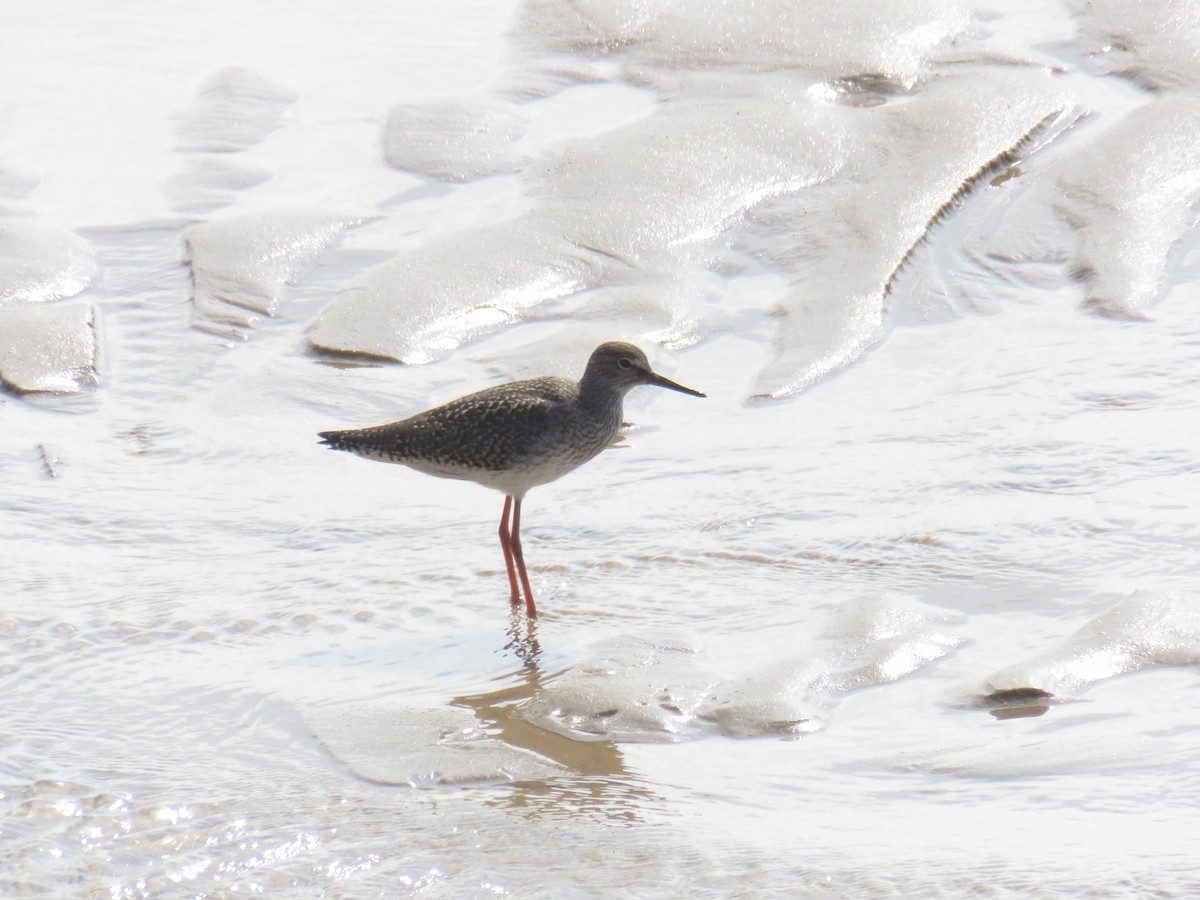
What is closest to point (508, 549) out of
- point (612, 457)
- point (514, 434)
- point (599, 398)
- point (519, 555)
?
point (519, 555)

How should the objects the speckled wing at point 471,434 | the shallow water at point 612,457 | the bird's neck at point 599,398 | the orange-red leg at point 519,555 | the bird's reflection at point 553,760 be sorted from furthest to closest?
the bird's neck at point 599,398
the speckled wing at point 471,434
the orange-red leg at point 519,555
the bird's reflection at point 553,760
the shallow water at point 612,457

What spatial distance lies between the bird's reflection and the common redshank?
3.23ft

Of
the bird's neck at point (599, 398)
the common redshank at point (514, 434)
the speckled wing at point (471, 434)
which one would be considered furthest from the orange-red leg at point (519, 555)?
the bird's neck at point (599, 398)

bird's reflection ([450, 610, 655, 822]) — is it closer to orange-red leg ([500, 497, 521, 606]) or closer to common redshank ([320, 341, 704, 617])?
orange-red leg ([500, 497, 521, 606])

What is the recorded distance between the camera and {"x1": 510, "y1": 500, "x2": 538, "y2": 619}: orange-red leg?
6003 mm

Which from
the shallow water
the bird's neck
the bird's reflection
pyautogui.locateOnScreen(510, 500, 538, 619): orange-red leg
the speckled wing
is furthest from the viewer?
the bird's neck

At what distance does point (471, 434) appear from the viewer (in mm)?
6473

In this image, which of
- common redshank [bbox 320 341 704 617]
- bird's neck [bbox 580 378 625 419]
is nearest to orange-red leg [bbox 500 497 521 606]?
common redshank [bbox 320 341 704 617]

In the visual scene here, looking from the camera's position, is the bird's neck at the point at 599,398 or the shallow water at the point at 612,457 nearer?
the shallow water at the point at 612,457

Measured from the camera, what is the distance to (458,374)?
772cm

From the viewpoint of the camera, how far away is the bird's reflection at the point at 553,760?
4594mm

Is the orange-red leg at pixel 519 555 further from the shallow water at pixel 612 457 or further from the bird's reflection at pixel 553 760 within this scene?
the bird's reflection at pixel 553 760

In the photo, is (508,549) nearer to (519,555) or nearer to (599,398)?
(519,555)

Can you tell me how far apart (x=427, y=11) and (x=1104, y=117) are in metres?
5.01
